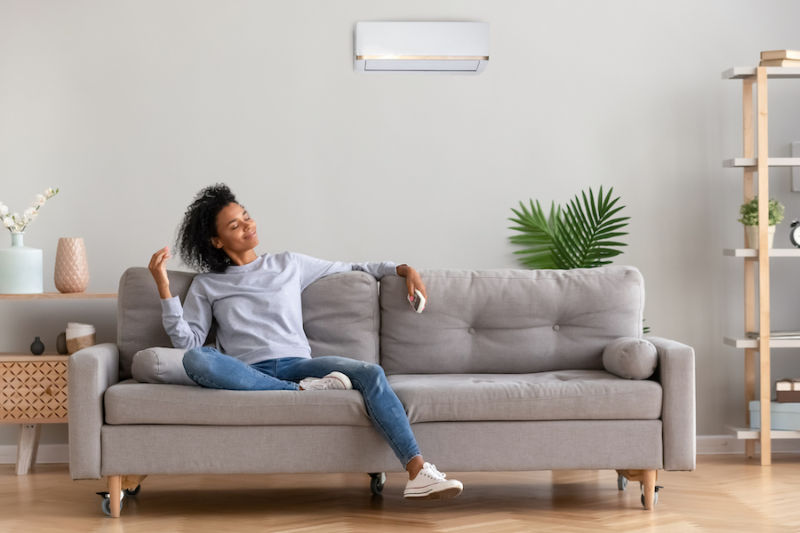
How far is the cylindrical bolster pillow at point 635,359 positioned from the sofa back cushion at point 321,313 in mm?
935

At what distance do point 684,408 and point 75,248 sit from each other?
8.43ft

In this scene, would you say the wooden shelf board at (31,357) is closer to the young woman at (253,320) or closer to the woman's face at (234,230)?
the young woman at (253,320)

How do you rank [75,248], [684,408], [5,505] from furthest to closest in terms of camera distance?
1. [75,248]
2. [5,505]
3. [684,408]

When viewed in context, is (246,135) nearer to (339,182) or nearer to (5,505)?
(339,182)

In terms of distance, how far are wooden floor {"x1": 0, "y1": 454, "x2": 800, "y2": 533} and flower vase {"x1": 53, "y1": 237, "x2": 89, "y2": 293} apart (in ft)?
2.64

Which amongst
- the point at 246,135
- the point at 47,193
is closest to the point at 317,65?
the point at 246,135

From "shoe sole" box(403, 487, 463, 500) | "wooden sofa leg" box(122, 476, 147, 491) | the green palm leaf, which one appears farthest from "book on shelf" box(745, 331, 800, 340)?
"wooden sofa leg" box(122, 476, 147, 491)

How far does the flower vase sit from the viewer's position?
4.25 meters

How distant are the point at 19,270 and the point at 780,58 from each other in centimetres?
344

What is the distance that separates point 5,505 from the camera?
365cm

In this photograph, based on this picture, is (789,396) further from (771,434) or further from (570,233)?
(570,233)

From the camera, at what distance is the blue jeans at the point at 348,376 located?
321cm

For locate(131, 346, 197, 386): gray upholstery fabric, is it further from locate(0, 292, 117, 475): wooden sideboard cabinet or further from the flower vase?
the flower vase

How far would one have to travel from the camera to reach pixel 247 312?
3.70 metres
